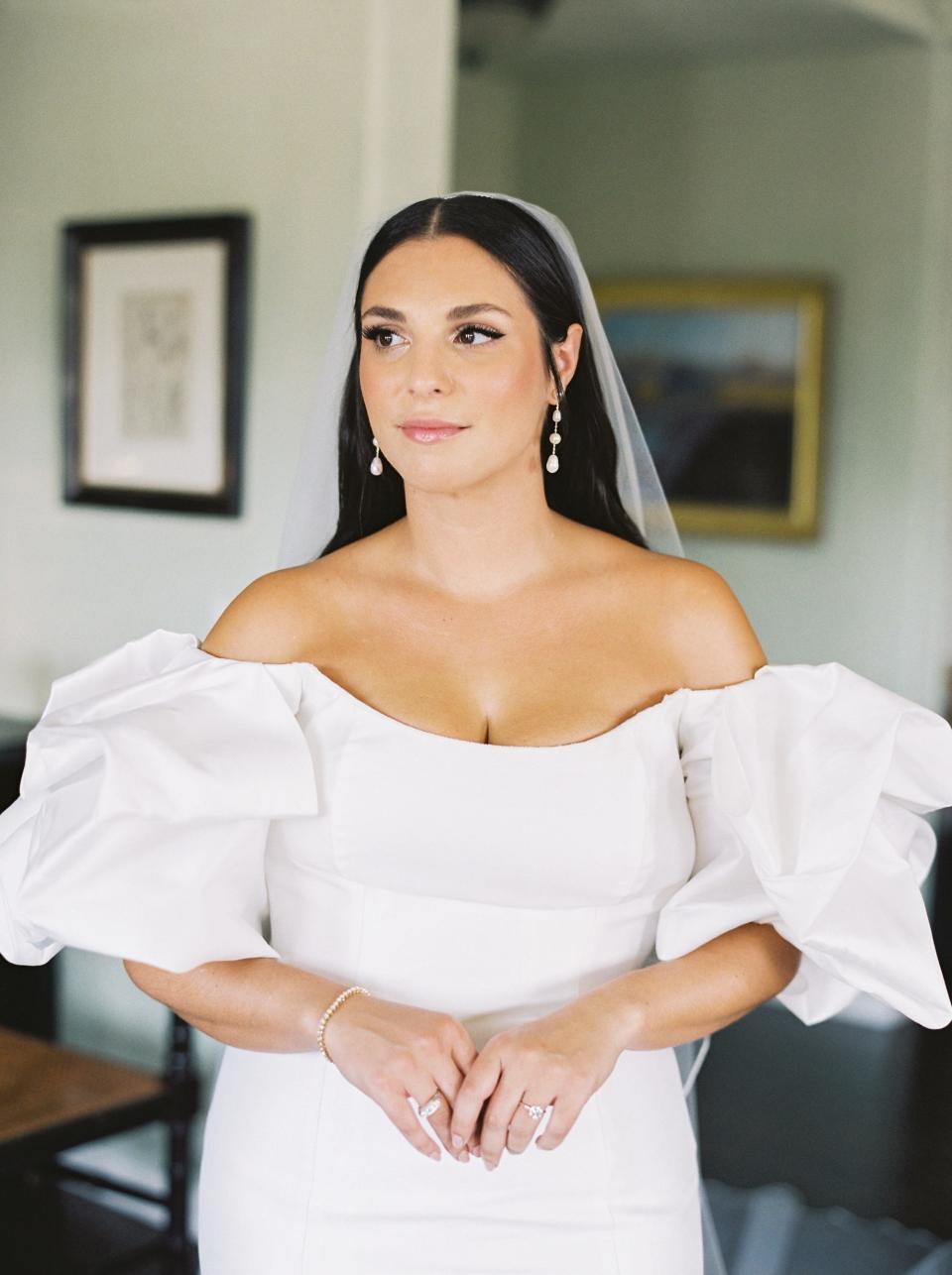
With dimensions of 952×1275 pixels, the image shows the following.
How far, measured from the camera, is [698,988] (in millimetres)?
1634

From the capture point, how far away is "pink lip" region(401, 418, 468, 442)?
1611 mm

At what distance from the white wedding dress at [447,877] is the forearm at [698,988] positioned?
40mm

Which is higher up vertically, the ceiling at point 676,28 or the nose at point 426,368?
the ceiling at point 676,28

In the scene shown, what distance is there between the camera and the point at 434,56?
3.01 meters

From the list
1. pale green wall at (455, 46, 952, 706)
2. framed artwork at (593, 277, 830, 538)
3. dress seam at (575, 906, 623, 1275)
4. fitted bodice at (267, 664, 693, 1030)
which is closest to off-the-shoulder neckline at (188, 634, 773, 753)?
fitted bodice at (267, 664, 693, 1030)

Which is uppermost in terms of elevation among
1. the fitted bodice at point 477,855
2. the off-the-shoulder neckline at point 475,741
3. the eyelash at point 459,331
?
the eyelash at point 459,331

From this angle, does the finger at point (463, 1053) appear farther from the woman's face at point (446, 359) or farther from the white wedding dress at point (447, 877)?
the woman's face at point (446, 359)

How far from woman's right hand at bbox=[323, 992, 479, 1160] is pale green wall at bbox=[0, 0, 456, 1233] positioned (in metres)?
1.83

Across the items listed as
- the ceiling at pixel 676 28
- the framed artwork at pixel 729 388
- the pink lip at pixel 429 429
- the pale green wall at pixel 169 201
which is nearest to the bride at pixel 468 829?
the pink lip at pixel 429 429

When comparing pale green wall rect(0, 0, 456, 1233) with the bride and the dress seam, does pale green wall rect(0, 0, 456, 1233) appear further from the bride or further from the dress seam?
the dress seam

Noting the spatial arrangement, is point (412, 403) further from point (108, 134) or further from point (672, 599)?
point (108, 134)

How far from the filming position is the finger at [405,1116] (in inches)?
56.1

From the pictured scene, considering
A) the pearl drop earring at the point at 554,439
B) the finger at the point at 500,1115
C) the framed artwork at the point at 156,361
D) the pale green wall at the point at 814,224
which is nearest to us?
the finger at the point at 500,1115

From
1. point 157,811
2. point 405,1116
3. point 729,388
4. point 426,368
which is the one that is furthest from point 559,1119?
point 729,388
